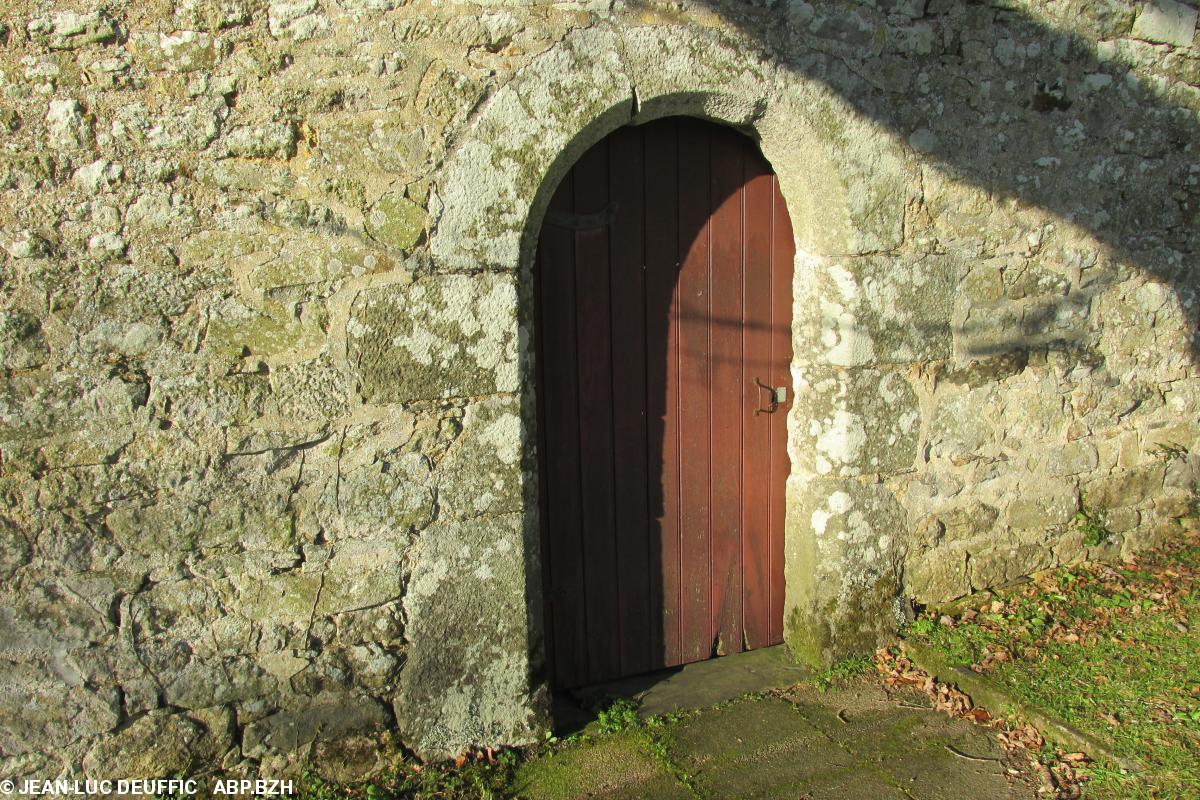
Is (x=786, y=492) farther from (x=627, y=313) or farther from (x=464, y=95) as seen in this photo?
(x=464, y=95)

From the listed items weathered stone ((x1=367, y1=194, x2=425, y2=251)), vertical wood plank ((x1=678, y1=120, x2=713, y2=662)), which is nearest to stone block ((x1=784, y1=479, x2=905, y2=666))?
vertical wood plank ((x1=678, y1=120, x2=713, y2=662))

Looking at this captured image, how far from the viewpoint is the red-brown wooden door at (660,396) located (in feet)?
10.8

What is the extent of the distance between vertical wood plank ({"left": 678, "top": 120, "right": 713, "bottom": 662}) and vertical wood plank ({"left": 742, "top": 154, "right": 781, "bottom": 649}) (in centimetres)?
18

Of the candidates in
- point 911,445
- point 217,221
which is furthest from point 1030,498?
point 217,221

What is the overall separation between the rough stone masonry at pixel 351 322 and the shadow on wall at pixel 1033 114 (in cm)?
2

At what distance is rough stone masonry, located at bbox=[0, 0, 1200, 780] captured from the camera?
2.48 meters

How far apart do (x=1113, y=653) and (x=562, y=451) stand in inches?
90.9

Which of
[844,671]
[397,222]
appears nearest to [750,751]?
[844,671]

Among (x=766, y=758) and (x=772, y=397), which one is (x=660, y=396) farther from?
(x=766, y=758)

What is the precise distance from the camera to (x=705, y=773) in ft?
9.64

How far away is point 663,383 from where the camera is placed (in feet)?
11.3

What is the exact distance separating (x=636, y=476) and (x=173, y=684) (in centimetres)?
172

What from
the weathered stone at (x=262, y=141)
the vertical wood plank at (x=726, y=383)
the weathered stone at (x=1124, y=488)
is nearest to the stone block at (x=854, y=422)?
the vertical wood plank at (x=726, y=383)

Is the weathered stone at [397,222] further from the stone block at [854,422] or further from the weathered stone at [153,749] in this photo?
the stone block at [854,422]
